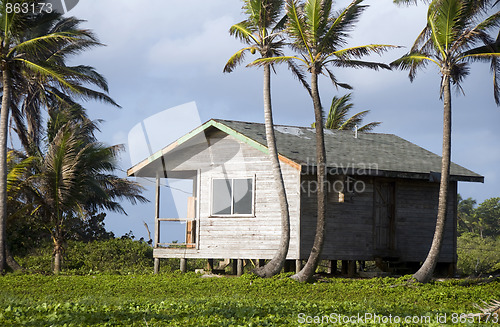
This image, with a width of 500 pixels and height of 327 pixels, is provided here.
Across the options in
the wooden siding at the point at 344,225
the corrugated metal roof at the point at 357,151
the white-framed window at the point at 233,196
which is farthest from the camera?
the white-framed window at the point at 233,196

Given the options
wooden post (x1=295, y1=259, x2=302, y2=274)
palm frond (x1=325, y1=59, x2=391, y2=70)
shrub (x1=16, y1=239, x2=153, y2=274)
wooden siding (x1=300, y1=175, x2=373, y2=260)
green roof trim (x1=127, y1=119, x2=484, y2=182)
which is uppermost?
palm frond (x1=325, y1=59, x2=391, y2=70)

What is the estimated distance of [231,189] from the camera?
23.4m

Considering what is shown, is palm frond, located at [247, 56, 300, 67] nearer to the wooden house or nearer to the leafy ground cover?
the wooden house

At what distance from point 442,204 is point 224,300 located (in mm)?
8709

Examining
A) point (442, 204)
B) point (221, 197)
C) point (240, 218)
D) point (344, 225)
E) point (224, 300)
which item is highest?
point (221, 197)

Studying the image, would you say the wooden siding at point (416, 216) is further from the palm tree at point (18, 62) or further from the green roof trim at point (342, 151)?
the palm tree at point (18, 62)

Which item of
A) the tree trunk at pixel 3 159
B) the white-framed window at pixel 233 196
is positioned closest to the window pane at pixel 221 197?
the white-framed window at pixel 233 196

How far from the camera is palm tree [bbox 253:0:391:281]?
66.8ft

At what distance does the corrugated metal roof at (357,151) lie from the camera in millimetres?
22875

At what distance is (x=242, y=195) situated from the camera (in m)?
23.5

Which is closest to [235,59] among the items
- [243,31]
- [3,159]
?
[243,31]

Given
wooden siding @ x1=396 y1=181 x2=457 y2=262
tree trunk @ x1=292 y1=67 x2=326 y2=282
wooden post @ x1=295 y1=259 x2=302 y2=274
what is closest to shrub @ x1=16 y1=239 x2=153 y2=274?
wooden post @ x1=295 y1=259 x2=302 y2=274

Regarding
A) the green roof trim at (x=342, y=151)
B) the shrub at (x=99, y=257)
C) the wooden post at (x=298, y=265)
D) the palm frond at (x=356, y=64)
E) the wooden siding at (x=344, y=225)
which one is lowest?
the shrub at (x=99, y=257)

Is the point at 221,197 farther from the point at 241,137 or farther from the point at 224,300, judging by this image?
the point at 224,300
